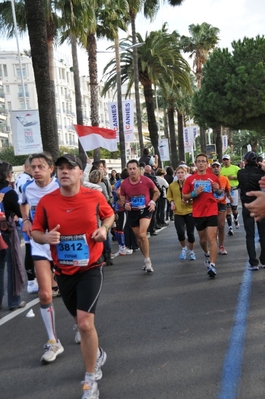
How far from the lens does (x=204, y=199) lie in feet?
28.8

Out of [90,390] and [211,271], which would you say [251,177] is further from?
[90,390]

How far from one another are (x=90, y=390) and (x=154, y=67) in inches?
1099

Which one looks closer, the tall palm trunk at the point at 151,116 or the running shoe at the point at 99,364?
the running shoe at the point at 99,364

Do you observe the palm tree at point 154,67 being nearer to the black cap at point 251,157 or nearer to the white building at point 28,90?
the black cap at point 251,157

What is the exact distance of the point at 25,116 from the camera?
17031 mm

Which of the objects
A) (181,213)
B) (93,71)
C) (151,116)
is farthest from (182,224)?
(151,116)

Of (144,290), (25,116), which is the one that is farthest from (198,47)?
(144,290)

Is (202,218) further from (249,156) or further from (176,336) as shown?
(176,336)

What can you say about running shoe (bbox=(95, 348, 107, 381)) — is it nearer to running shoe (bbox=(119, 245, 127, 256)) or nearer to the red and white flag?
running shoe (bbox=(119, 245, 127, 256))

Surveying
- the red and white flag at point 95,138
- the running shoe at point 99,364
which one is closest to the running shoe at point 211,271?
the running shoe at point 99,364

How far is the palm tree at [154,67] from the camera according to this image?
29656 millimetres

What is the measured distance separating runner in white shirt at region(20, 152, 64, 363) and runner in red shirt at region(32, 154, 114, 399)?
62 centimetres

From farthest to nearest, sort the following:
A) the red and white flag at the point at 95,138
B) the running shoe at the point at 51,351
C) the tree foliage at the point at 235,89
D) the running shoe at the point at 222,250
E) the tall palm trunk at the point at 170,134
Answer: the tall palm trunk at the point at 170,134, the tree foliage at the point at 235,89, the red and white flag at the point at 95,138, the running shoe at the point at 222,250, the running shoe at the point at 51,351

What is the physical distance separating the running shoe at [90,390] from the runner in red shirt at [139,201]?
5180mm
